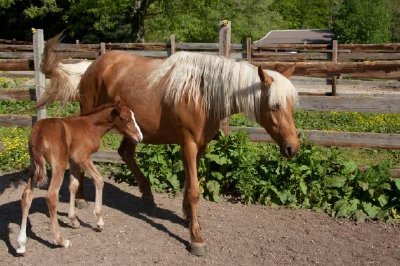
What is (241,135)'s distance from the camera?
614cm

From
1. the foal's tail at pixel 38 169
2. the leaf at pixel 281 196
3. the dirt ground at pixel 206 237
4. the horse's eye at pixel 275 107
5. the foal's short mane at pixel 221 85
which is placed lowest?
the dirt ground at pixel 206 237

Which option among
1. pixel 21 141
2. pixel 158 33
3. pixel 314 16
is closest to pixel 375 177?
pixel 21 141

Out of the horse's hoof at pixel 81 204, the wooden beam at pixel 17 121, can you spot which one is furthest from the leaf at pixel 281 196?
the wooden beam at pixel 17 121

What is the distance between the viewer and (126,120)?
4938mm

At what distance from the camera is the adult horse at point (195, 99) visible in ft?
14.7

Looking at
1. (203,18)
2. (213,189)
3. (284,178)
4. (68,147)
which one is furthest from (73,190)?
(203,18)

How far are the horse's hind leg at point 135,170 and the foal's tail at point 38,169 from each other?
1.55 meters

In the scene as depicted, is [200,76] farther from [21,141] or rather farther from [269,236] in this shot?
[21,141]

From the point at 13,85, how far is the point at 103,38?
1913 centimetres

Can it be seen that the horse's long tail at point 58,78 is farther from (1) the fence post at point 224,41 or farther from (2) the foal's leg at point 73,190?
(1) the fence post at point 224,41

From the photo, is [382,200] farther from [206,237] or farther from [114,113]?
[114,113]

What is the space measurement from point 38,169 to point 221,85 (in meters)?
1.87

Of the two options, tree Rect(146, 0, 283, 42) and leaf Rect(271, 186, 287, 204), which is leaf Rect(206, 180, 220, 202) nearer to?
leaf Rect(271, 186, 287, 204)

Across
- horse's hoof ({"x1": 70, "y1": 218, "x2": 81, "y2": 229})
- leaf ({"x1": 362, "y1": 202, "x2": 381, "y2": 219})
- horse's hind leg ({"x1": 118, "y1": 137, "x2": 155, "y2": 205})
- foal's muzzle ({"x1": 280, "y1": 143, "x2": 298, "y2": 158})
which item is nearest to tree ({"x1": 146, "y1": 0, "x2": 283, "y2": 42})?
Answer: horse's hind leg ({"x1": 118, "y1": 137, "x2": 155, "y2": 205})
